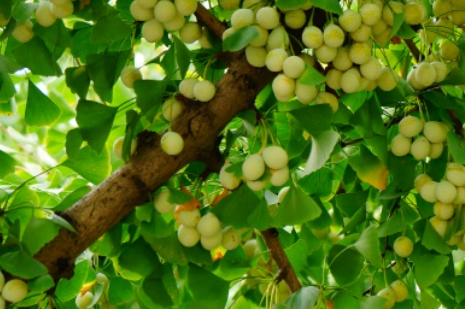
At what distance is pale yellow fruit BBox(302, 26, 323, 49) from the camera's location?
0.84 meters

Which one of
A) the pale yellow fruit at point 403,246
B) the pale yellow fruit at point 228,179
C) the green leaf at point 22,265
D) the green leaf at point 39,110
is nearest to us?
the green leaf at point 22,265

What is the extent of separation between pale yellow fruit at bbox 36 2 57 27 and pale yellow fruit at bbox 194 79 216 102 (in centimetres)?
19

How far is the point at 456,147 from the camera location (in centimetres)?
94

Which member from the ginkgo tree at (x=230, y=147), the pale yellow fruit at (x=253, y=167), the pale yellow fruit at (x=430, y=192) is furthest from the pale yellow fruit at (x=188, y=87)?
the pale yellow fruit at (x=430, y=192)

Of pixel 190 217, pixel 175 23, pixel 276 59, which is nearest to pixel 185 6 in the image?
pixel 175 23

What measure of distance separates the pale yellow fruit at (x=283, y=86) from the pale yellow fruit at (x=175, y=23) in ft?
0.47

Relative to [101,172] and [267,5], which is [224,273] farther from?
[267,5]

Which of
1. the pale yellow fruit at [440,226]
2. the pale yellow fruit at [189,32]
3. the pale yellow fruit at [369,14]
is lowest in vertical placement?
the pale yellow fruit at [440,226]

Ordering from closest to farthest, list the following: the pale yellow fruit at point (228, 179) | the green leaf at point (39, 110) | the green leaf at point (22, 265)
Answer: the green leaf at point (22, 265)
the pale yellow fruit at point (228, 179)
the green leaf at point (39, 110)

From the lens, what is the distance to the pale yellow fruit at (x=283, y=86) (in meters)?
0.83

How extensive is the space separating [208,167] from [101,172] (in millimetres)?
177

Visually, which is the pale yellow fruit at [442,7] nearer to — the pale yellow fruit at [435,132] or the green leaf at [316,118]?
the pale yellow fruit at [435,132]

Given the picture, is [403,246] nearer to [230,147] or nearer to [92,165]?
[230,147]

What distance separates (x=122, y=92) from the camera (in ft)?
3.88
